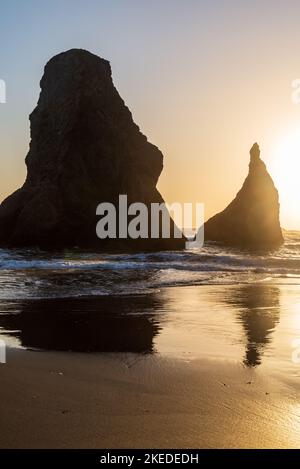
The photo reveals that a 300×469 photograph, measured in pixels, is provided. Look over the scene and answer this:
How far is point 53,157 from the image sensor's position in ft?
182

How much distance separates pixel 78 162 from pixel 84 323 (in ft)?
153

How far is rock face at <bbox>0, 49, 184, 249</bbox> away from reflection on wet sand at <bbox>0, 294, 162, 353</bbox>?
1484 inches

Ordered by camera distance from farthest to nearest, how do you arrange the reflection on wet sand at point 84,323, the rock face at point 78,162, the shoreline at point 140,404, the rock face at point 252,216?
the rock face at point 252,216, the rock face at point 78,162, the reflection on wet sand at point 84,323, the shoreline at point 140,404

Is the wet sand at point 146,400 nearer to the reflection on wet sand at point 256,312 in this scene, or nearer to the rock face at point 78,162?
A: the reflection on wet sand at point 256,312

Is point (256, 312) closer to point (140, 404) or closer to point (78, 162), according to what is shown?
point (140, 404)

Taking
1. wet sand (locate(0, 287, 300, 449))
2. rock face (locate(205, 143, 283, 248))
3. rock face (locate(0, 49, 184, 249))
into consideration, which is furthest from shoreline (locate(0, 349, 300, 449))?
rock face (locate(205, 143, 283, 248))

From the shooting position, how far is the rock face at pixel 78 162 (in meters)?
49.8

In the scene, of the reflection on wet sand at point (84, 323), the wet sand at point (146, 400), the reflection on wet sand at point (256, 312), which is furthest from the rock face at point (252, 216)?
the wet sand at point (146, 400)

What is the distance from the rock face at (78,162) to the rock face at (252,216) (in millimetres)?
25862

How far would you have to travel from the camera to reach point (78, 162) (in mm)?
53969

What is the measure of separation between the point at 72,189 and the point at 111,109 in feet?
38.6

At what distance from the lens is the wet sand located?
336 cm

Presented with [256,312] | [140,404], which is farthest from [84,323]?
[140,404]

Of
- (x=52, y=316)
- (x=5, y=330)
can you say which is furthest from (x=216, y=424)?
(x=52, y=316)
